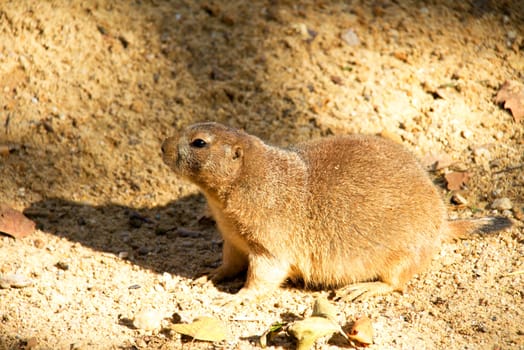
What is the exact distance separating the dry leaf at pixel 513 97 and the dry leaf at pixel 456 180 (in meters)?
0.84

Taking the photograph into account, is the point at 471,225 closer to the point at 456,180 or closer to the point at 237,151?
the point at 456,180

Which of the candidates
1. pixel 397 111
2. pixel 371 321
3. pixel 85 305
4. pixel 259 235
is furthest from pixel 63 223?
pixel 397 111

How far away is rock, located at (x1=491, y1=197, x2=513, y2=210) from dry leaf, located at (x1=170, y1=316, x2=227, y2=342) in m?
2.51

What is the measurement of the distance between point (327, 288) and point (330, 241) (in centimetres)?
39

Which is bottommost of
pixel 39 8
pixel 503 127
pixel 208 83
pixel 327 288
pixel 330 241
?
pixel 327 288

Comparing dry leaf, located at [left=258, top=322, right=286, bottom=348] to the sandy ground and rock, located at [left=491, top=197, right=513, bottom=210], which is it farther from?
rock, located at [left=491, top=197, right=513, bottom=210]

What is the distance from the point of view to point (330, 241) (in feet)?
15.2

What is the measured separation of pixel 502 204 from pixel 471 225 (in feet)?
1.56

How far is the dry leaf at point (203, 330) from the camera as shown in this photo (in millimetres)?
3936

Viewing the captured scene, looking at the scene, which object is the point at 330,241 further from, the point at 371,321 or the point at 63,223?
the point at 63,223

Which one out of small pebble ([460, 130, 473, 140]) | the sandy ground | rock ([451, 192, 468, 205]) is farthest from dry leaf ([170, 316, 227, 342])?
small pebble ([460, 130, 473, 140])

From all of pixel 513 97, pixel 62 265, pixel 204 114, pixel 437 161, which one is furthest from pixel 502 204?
pixel 62 265

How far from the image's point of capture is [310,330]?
382cm

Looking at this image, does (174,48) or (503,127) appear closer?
(503,127)
